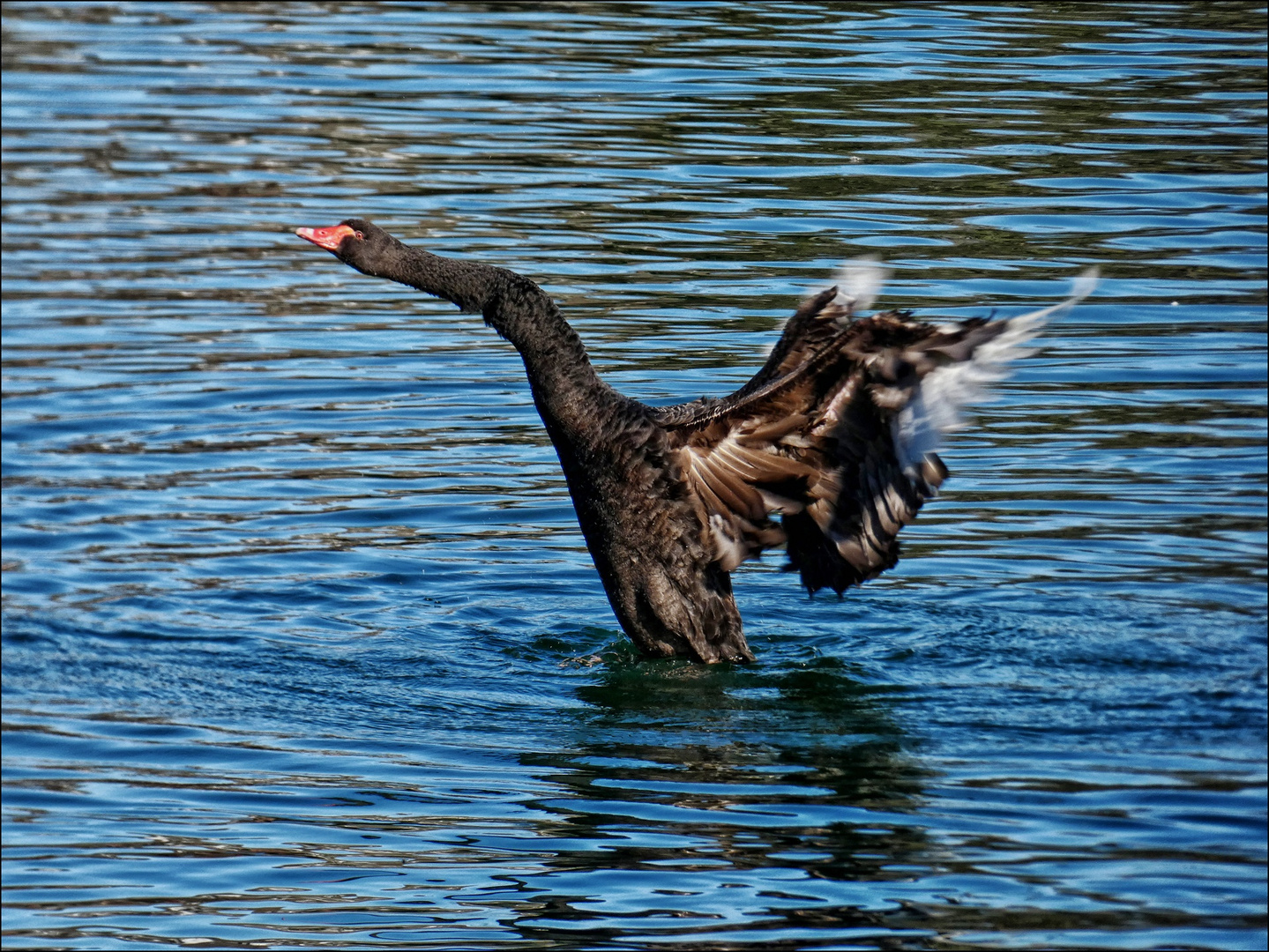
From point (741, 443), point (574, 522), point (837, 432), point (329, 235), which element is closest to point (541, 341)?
point (741, 443)

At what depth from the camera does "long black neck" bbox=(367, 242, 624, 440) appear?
8.29 metres

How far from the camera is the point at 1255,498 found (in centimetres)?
941

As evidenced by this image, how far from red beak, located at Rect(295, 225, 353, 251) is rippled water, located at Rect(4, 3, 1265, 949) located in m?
1.78

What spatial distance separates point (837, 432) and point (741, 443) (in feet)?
1.54

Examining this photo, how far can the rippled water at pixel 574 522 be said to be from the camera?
6.27 m

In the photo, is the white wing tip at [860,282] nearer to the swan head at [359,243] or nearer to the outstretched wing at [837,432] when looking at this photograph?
the outstretched wing at [837,432]

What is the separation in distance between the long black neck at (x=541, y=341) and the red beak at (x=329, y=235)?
21.9 inches

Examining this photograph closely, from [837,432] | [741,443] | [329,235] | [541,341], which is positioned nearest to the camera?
[837,432]

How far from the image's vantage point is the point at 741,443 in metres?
8.11

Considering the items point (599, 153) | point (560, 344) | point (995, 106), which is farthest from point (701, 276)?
point (560, 344)

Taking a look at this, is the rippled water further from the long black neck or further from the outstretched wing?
the long black neck

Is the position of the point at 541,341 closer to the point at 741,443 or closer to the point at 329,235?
the point at 741,443

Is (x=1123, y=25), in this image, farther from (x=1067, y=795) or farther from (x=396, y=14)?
(x=1067, y=795)

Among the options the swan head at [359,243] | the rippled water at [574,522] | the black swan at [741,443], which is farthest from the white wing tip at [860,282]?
the swan head at [359,243]
